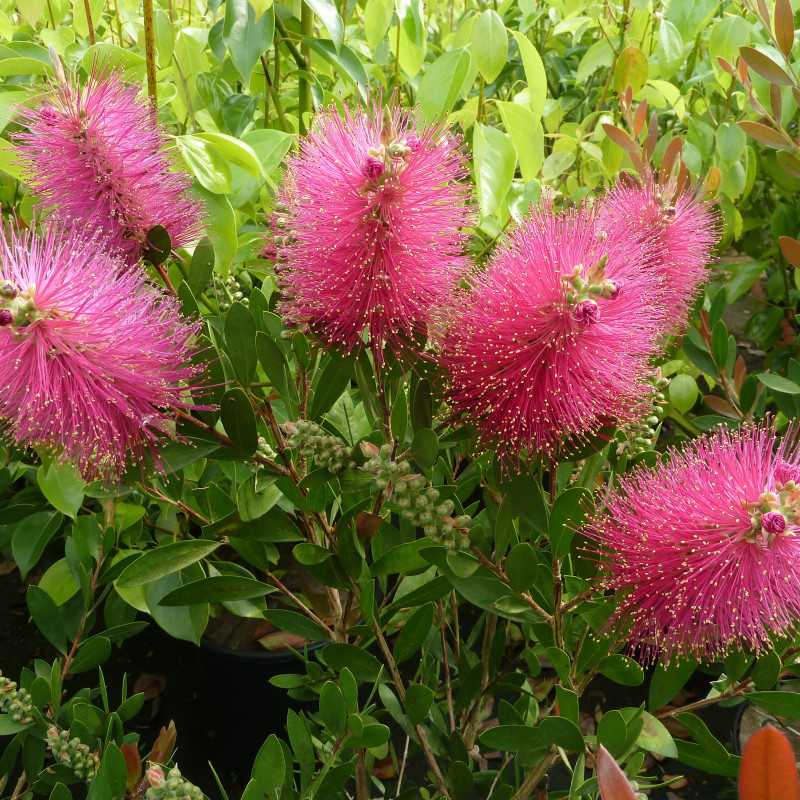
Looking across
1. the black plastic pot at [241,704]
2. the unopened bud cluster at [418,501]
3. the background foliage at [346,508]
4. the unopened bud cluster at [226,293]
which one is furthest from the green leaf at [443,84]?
the black plastic pot at [241,704]

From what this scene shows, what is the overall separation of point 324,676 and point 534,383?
0.45 meters

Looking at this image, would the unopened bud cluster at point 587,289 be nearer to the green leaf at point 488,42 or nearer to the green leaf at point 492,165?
the green leaf at point 492,165

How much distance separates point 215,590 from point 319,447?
0.15 meters

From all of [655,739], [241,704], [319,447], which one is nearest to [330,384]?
[319,447]

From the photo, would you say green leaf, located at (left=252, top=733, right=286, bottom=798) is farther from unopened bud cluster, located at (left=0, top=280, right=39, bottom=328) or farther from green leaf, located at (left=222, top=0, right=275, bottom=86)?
green leaf, located at (left=222, top=0, right=275, bottom=86)

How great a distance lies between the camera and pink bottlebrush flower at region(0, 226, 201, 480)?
49 cm

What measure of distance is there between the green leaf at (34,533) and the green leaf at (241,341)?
0.42m

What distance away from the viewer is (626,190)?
0.72 metres

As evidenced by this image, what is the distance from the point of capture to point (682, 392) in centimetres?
122

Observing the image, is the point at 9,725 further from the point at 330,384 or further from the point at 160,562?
the point at 330,384

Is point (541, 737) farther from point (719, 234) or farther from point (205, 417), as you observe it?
point (719, 234)

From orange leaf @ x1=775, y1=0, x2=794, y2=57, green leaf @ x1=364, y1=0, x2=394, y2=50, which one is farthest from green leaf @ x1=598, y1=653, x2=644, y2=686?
green leaf @ x1=364, y1=0, x2=394, y2=50

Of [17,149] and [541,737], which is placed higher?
[17,149]

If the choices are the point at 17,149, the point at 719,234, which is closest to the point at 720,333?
the point at 719,234
